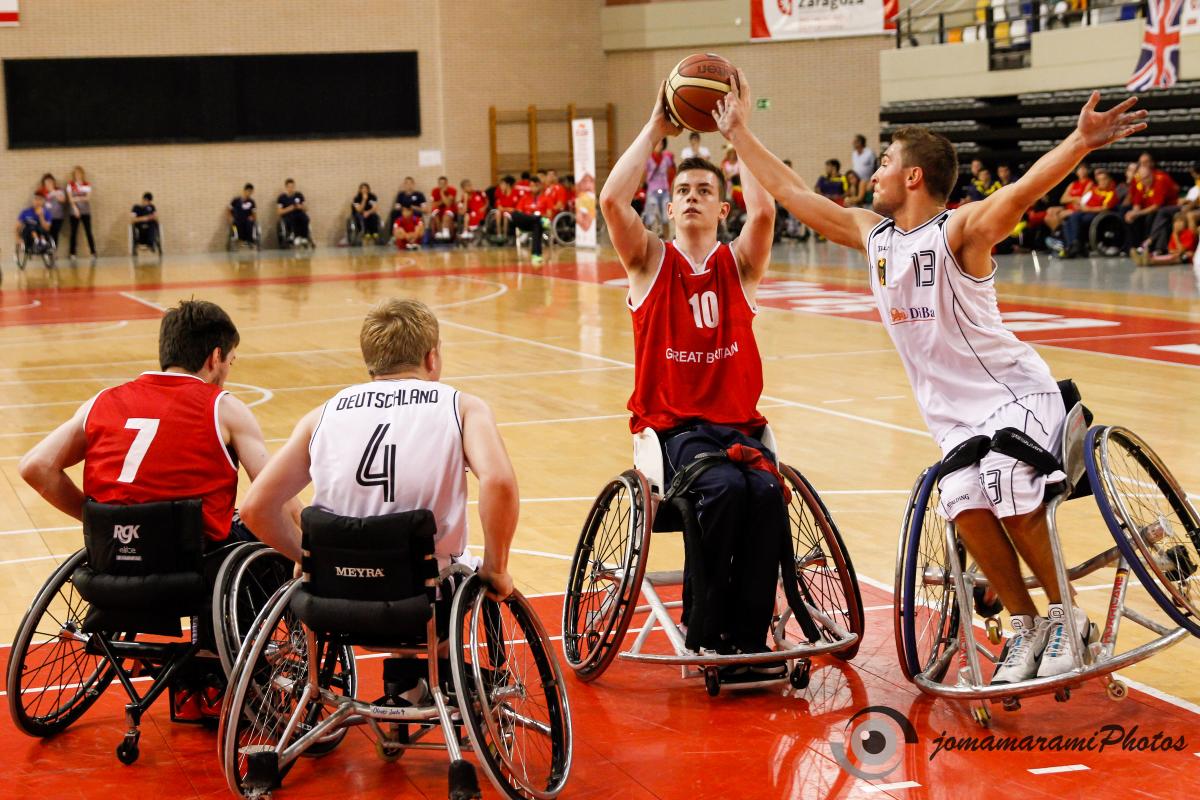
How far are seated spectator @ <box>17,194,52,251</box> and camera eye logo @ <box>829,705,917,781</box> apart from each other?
83.0 feet

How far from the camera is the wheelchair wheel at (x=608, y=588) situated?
14.4ft

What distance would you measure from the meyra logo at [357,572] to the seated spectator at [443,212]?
25.9 meters

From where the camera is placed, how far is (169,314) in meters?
4.34

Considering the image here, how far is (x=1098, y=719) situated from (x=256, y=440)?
2482 mm

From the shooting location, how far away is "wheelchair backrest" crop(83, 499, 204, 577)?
4.02 metres

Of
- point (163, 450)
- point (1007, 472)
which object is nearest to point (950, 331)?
point (1007, 472)

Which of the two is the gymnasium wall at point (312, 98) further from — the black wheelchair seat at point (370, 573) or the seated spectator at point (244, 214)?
the black wheelchair seat at point (370, 573)

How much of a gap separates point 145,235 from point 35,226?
225 cm

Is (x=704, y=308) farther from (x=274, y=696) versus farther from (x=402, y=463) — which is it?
(x=274, y=696)

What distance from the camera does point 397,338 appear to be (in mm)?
3854

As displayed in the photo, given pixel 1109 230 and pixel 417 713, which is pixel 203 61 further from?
pixel 417 713

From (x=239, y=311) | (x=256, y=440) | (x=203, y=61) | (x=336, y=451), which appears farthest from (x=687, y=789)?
(x=203, y=61)

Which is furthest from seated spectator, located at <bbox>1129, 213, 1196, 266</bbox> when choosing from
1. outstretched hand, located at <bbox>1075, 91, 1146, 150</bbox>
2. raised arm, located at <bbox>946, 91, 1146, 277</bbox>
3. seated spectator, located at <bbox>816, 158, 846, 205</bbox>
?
outstretched hand, located at <bbox>1075, 91, 1146, 150</bbox>

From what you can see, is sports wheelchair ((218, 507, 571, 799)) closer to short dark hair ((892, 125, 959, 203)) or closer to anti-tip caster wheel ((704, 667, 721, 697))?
anti-tip caster wheel ((704, 667, 721, 697))
